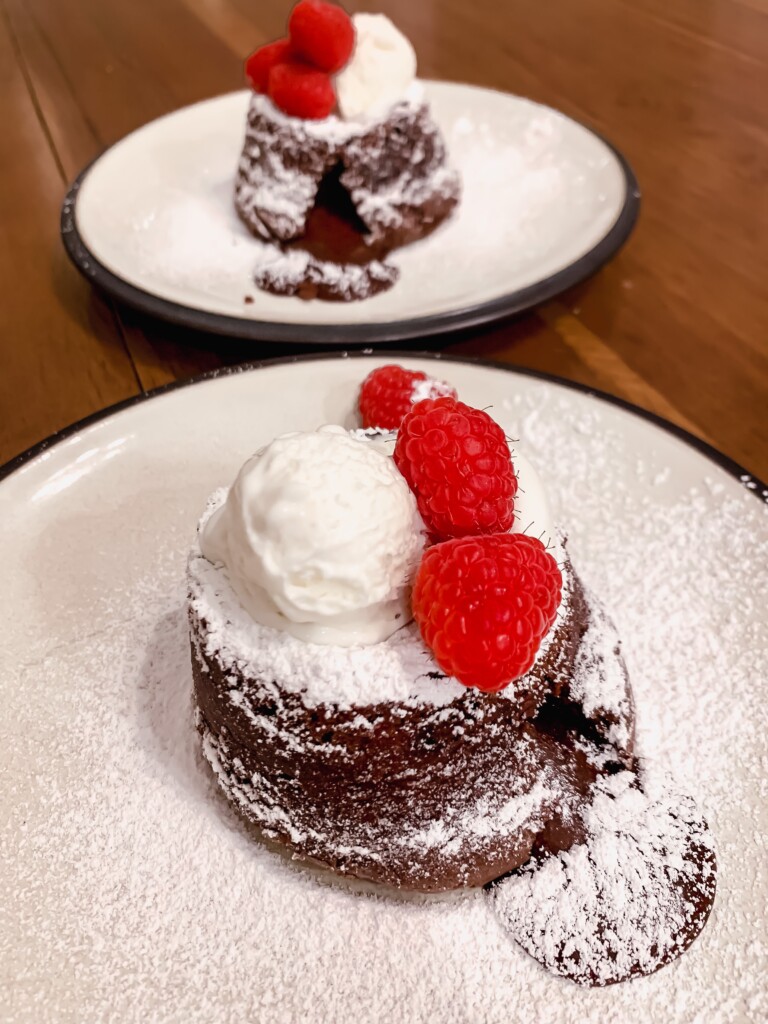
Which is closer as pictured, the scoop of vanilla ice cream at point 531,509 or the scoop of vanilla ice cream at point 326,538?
the scoop of vanilla ice cream at point 326,538

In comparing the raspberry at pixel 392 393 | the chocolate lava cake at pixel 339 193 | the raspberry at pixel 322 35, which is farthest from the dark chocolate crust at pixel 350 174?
the raspberry at pixel 392 393

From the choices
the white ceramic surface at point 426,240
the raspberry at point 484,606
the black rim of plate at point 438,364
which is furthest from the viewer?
the white ceramic surface at point 426,240

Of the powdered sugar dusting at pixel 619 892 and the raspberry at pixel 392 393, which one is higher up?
the raspberry at pixel 392 393

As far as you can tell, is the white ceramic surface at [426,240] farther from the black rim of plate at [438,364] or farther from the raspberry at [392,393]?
the raspberry at [392,393]

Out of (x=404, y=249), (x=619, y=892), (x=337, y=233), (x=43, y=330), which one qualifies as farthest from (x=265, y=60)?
(x=619, y=892)

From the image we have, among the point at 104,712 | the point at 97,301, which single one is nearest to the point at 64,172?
the point at 97,301

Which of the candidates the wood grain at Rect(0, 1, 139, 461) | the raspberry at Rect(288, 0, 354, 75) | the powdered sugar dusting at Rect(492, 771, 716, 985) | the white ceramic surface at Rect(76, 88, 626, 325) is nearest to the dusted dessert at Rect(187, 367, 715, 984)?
the powdered sugar dusting at Rect(492, 771, 716, 985)

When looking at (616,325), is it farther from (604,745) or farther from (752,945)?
(752,945)
